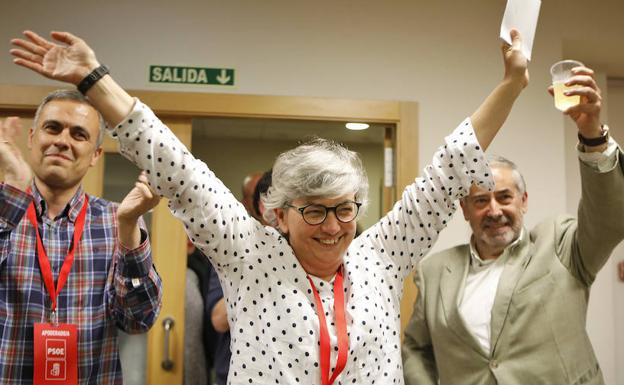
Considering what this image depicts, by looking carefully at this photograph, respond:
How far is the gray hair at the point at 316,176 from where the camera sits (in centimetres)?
130

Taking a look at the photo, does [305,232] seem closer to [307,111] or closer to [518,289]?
[518,289]

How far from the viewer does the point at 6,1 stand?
274cm

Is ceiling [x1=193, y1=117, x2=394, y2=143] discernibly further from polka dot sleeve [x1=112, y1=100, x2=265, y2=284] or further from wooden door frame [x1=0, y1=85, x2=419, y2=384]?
polka dot sleeve [x1=112, y1=100, x2=265, y2=284]

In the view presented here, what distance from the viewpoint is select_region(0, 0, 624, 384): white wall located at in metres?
2.77

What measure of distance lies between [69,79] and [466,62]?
7.34ft

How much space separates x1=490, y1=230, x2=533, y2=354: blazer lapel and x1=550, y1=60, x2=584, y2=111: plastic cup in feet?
1.93

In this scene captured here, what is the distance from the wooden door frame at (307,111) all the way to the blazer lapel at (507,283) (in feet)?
2.75

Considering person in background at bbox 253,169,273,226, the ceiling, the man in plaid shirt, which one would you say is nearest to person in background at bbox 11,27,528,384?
the man in plaid shirt

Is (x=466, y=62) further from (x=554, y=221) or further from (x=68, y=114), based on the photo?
(x=68, y=114)

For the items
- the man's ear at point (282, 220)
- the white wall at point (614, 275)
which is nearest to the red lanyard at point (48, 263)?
the man's ear at point (282, 220)

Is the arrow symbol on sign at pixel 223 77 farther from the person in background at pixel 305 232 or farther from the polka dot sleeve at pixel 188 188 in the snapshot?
the polka dot sleeve at pixel 188 188

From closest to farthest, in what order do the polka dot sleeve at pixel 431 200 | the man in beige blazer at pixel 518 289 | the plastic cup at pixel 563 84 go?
1. the polka dot sleeve at pixel 431 200
2. the plastic cup at pixel 563 84
3. the man in beige blazer at pixel 518 289

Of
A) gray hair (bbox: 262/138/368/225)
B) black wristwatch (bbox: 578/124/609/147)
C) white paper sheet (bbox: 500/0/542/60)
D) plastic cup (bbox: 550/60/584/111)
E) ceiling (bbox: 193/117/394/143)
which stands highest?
ceiling (bbox: 193/117/394/143)

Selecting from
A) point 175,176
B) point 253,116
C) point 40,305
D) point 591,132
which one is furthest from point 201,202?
point 253,116
